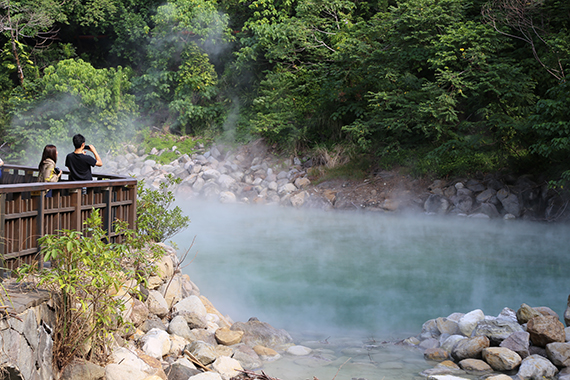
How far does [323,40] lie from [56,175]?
1415cm

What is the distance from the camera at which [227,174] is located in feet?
58.0

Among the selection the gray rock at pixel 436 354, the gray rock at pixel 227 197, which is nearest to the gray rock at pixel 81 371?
the gray rock at pixel 436 354

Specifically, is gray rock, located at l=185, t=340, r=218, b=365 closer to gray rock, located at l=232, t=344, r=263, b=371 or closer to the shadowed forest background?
gray rock, located at l=232, t=344, r=263, b=371

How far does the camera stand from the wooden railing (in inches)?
137

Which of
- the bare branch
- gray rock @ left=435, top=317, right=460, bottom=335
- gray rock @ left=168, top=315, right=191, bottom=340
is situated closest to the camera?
gray rock @ left=168, top=315, right=191, bottom=340

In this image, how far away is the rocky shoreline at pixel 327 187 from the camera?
12.8 metres

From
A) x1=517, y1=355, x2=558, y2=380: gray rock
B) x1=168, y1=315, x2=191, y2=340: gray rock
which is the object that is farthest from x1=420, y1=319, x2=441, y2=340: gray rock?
x1=168, y1=315, x2=191, y2=340: gray rock

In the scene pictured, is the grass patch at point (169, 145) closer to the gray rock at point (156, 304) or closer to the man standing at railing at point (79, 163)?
the man standing at railing at point (79, 163)

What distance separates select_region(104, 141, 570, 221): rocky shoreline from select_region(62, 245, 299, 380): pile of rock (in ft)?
17.2

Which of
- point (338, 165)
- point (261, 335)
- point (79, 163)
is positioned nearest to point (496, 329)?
point (261, 335)

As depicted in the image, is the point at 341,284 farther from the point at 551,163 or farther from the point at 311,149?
the point at 311,149

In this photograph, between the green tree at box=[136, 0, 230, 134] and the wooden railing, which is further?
the green tree at box=[136, 0, 230, 134]

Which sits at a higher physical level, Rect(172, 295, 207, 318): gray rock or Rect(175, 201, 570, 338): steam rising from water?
Rect(172, 295, 207, 318): gray rock

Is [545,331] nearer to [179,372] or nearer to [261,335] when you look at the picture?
[261,335]
